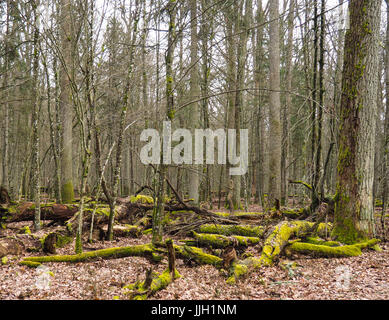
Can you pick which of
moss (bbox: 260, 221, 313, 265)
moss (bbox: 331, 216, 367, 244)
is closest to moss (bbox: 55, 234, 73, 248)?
moss (bbox: 260, 221, 313, 265)

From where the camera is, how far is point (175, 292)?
3828 millimetres

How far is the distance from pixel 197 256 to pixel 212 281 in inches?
33.7

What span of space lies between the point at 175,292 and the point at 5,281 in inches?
102

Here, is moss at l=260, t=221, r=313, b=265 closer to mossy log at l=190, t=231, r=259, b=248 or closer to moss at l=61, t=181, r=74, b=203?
mossy log at l=190, t=231, r=259, b=248

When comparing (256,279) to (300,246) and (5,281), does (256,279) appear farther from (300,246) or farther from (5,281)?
(5,281)

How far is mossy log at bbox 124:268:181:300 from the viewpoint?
11.7 ft

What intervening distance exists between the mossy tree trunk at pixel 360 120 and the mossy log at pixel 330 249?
0.25 metres

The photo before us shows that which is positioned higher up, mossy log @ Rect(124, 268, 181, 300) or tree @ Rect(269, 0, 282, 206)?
tree @ Rect(269, 0, 282, 206)

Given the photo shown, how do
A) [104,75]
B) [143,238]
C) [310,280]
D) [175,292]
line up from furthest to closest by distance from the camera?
[143,238] → [104,75] → [310,280] → [175,292]

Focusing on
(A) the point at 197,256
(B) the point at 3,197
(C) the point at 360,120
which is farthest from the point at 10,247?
(C) the point at 360,120

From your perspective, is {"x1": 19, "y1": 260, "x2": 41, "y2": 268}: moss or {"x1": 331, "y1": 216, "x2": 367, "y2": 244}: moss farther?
{"x1": 331, "y1": 216, "x2": 367, "y2": 244}: moss

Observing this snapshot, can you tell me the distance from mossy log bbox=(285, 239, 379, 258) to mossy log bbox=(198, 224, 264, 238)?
138 cm
